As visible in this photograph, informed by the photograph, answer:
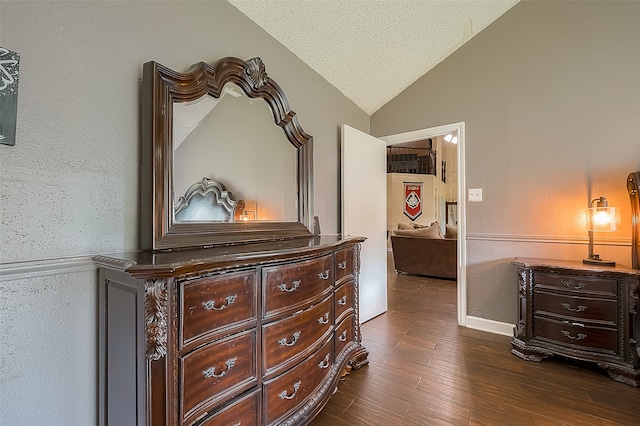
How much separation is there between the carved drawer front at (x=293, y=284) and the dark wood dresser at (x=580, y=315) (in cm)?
182

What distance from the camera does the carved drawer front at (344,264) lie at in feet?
5.96

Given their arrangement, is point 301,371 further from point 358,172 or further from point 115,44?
point 358,172

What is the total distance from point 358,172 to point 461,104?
128cm

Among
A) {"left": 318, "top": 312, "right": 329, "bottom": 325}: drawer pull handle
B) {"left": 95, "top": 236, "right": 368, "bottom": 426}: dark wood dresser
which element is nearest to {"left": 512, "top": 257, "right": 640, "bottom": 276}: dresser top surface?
{"left": 318, "top": 312, "right": 329, "bottom": 325}: drawer pull handle

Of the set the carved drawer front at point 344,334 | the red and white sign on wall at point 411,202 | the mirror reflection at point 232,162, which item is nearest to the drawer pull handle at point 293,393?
the carved drawer front at point 344,334

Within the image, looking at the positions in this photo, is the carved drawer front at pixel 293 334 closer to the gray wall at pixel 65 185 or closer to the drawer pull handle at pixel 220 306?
the drawer pull handle at pixel 220 306

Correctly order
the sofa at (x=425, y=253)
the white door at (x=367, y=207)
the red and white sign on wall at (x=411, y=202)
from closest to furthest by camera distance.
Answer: the white door at (x=367, y=207)
the sofa at (x=425, y=253)
the red and white sign on wall at (x=411, y=202)

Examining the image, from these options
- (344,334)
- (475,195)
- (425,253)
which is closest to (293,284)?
(344,334)

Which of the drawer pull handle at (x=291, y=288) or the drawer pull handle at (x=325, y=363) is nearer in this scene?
the drawer pull handle at (x=291, y=288)

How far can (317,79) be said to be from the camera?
8.61ft

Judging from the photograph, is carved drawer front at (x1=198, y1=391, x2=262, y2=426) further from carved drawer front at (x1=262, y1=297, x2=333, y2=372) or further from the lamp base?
the lamp base

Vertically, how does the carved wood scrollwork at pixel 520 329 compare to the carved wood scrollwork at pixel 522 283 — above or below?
below

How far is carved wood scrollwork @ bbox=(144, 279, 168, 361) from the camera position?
0.89m

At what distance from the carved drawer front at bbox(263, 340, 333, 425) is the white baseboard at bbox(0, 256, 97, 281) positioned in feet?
2.93
